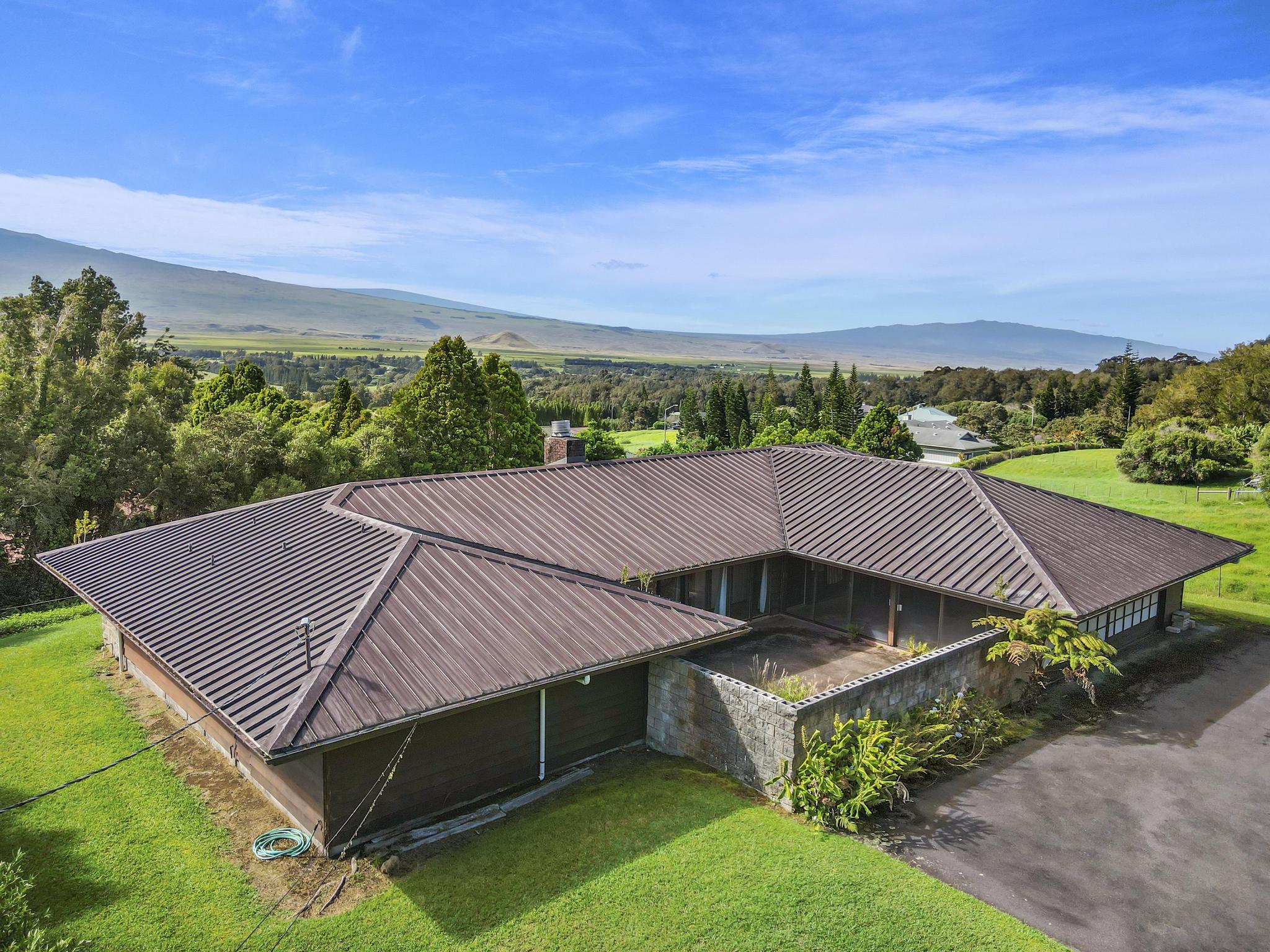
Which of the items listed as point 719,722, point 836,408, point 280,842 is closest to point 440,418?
point 719,722

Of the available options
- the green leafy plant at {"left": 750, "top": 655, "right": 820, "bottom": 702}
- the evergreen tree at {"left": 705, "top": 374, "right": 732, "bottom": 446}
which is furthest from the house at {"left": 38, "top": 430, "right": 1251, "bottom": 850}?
the evergreen tree at {"left": 705, "top": 374, "right": 732, "bottom": 446}

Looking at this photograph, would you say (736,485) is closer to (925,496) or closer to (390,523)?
(925,496)

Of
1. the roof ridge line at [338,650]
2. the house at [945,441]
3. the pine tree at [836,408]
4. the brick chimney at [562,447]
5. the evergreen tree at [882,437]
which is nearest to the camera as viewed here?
the roof ridge line at [338,650]

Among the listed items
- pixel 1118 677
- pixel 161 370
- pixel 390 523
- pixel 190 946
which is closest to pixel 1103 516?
pixel 1118 677

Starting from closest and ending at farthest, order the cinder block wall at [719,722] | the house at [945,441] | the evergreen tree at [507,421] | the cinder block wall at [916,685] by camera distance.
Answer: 1. the cinder block wall at [719,722]
2. the cinder block wall at [916,685]
3. the evergreen tree at [507,421]
4. the house at [945,441]

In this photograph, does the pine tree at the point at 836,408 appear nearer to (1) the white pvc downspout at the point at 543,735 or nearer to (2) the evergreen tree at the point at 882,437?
(2) the evergreen tree at the point at 882,437

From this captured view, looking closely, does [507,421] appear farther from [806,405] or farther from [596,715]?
[806,405]

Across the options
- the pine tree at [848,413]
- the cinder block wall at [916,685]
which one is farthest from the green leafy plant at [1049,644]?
the pine tree at [848,413]
